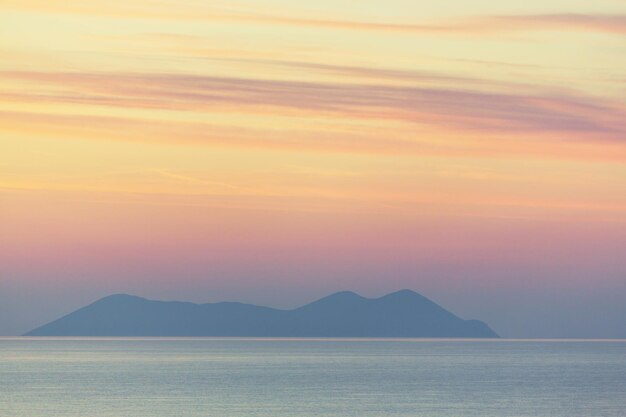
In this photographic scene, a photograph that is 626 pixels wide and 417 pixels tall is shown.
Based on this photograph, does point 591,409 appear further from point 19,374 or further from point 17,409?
point 19,374

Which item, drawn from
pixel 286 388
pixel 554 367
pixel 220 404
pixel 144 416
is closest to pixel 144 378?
pixel 286 388

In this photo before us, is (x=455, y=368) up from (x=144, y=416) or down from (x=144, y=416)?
up

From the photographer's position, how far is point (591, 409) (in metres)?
106

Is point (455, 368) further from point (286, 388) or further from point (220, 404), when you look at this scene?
point (220, 404)

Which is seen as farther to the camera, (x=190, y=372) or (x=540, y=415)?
(x=190, y=372)

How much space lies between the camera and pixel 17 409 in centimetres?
10400

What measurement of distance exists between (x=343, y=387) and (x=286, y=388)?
5665 mm

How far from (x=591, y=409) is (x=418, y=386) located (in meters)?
32.8

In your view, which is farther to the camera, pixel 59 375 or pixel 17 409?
pixel 59 375

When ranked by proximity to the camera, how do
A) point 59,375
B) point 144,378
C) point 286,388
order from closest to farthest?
point 286,388
point 144,378
point 59,375

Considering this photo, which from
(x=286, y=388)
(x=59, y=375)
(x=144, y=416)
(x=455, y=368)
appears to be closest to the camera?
(x=144, y=416)

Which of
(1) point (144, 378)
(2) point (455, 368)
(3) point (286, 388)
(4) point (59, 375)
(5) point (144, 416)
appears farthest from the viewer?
(2) point (455, 368)

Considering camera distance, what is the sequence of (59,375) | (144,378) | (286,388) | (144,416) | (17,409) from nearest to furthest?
(144,416), (17,409), (286,388), (144,378), (59,375)

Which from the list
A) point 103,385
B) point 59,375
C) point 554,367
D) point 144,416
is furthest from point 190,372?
point 144,416
